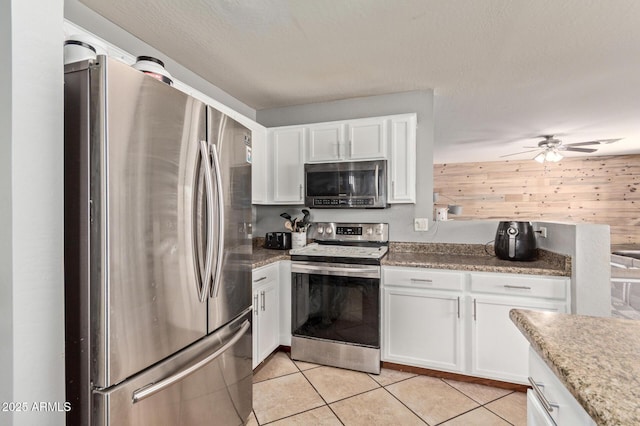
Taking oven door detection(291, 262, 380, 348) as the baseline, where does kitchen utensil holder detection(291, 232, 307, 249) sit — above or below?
above

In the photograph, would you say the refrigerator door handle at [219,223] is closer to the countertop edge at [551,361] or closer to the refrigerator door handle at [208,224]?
the refrigerator door handle at [208,224]

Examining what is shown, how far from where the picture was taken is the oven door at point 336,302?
7.50 feet

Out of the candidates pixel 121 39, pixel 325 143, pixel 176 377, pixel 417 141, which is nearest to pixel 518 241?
pixel 417 141

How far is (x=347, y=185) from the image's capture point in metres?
2.69

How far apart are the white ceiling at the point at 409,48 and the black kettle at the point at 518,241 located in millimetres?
1267

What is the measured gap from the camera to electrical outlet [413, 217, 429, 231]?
9.03ft

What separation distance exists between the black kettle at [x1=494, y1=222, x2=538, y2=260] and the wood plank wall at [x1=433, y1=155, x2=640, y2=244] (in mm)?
4282

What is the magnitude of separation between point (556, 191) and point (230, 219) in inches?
266

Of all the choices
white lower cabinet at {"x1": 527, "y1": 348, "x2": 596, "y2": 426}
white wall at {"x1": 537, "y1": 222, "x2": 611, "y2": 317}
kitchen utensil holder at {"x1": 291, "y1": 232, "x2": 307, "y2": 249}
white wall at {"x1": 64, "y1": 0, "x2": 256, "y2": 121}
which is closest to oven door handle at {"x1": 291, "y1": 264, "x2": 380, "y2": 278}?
kitchen utensil holder at {"x1": 291, "y1": 232, "x2": 307, "y2": 249}

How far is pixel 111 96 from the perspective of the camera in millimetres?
956

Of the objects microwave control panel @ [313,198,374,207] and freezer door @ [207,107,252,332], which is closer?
freezer door @ [207,107,252,332]

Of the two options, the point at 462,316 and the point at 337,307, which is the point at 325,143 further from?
the point at 462,316

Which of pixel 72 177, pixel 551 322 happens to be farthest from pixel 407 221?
pixel 72 177

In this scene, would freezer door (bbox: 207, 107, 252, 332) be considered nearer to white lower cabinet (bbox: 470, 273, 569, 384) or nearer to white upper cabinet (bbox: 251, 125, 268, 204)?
white upper cabinet (bbox: 251, 125, 268, 204)
